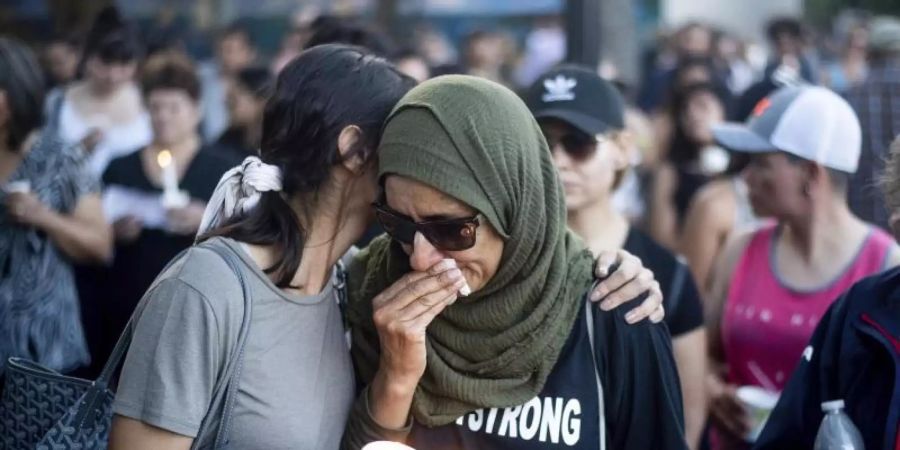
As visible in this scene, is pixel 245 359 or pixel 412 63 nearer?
pixel 245 359

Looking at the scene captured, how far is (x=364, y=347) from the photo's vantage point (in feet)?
10.4

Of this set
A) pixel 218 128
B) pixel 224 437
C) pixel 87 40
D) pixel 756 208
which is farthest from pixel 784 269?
pixel 218 128

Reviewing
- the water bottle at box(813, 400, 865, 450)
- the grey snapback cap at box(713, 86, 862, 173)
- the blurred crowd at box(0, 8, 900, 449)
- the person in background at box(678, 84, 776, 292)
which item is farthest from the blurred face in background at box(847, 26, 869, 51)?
the water bottle at box(813, 400, 865, 450)

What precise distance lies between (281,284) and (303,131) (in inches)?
13.3

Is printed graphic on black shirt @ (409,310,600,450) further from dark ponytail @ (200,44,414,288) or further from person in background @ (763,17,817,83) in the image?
person in background @ (763,17,817,83)

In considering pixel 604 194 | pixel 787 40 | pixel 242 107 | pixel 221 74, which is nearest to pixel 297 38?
pixel 242 107

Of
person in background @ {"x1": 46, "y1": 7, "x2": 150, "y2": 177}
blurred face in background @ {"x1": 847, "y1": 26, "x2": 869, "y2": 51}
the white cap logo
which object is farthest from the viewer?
blurred face in background @ {"x1": 847, "y1": 26, "x2": 869, "y2": 51}

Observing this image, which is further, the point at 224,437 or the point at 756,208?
the point at 756,208

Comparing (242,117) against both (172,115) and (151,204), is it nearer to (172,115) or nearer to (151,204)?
(172,115)

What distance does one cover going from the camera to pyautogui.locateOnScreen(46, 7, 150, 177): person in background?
7.61m

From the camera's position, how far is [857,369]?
3105 millimetres

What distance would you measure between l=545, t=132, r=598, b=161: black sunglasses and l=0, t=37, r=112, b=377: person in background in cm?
185

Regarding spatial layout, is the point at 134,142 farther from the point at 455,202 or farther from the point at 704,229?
the point at 455,202

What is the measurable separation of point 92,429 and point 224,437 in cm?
33
